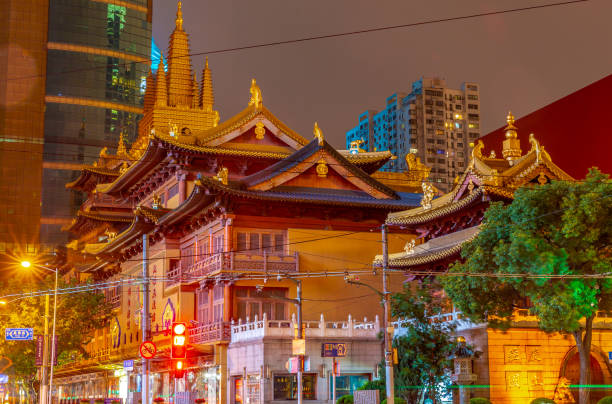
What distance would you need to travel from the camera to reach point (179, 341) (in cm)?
2767

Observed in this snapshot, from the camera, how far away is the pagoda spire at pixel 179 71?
6981 cm

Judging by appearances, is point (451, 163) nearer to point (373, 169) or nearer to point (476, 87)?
point (476, 87)

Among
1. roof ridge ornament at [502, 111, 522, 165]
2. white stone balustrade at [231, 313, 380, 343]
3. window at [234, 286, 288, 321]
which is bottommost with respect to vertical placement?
white stone balustrade at [231, 313, 380, 343]

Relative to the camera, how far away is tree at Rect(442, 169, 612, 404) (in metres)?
28.7

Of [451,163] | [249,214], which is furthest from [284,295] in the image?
[451,163]

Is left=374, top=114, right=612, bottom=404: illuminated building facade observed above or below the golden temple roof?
below

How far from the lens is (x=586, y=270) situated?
29719mm

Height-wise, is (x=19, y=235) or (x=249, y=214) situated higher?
(x=19, y=235)

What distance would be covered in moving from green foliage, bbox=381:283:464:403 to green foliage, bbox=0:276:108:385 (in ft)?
89.9

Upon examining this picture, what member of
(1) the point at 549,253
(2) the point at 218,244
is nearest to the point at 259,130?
(2) the point at 218,244

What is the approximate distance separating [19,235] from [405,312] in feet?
293

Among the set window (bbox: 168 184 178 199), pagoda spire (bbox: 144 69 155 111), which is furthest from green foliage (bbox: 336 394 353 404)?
pagoda spire (bbox: 144 69 155 111)

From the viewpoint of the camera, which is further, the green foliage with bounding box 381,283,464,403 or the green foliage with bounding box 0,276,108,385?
the green foliage with bounding box 0,276,108,385

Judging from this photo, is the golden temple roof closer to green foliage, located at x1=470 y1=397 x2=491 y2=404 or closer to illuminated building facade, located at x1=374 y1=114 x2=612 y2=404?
illuminated building facade, located at x1=374 y1=114 x2=612 y2=404
